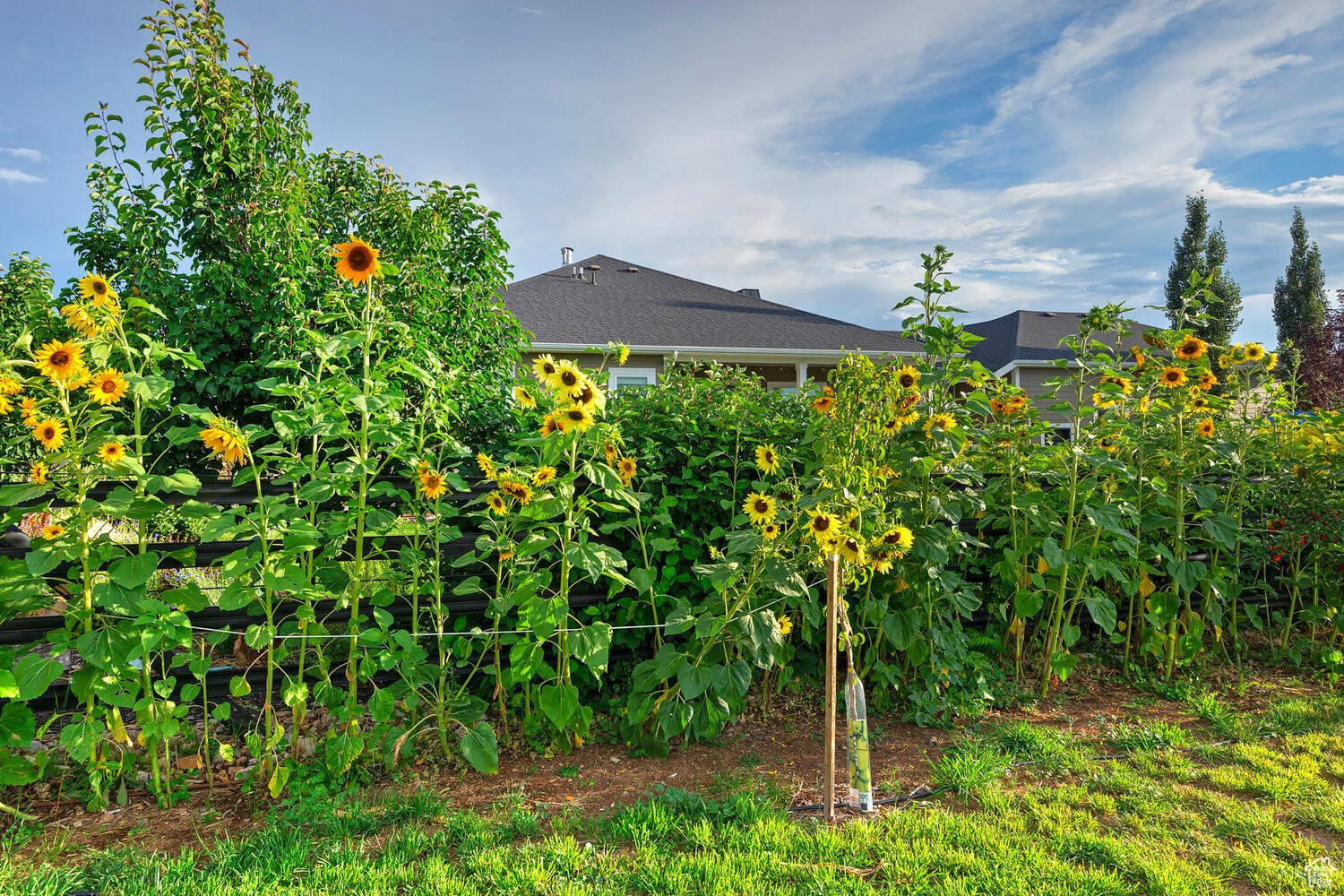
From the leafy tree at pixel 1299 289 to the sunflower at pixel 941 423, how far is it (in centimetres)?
2800

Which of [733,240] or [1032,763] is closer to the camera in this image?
[1032,763]

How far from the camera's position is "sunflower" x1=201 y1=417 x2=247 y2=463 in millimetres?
2063

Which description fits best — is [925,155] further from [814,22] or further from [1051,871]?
[1051,871]

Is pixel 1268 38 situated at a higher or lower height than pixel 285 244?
higher

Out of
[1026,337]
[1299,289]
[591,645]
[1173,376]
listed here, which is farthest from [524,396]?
[1299,289]

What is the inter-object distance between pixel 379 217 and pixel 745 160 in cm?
359

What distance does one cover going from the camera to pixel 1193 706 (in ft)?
10.2

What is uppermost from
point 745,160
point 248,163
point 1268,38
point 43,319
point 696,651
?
point 1268,38

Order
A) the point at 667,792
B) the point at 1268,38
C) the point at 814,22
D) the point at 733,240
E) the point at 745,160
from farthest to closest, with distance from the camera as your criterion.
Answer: the point at 733,240 < the point at 745,160 < the point at 1268,38 < the point at 814,22 < the point at 667,792

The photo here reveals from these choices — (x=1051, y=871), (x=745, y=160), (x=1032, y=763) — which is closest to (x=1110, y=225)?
(x=745, y=160)

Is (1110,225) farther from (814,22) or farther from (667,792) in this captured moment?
(667,792)

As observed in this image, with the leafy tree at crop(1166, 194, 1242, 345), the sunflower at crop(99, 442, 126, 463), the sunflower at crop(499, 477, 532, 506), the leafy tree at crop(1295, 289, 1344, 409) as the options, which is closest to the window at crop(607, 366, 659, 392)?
the sunflower at crop(499, 477, 532, 506)

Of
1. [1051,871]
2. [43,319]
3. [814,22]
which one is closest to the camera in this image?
Result: [1051,871]

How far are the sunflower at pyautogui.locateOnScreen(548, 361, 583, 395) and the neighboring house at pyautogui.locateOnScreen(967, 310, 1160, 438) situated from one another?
449 inches
